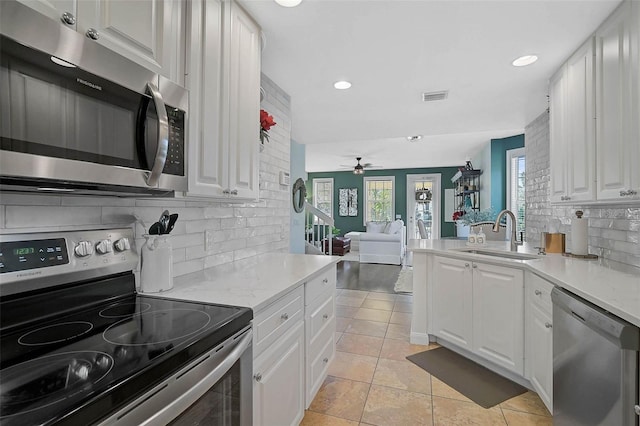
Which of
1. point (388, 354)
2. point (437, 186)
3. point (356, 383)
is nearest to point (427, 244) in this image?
point (388, 354)

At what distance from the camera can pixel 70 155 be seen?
888 millimetres

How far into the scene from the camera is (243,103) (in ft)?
5.93

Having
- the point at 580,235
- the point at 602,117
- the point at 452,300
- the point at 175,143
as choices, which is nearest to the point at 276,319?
the point at 175,143

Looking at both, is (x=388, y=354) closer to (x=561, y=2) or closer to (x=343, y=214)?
(x=561, y=2)

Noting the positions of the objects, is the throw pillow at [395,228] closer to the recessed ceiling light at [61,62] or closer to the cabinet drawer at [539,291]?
the cabinet drawer at [539,291]

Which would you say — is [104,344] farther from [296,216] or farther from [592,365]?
[296,216]

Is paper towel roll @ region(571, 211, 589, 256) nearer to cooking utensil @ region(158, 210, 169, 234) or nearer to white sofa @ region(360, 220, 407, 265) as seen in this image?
cooking utensil @ region(158, 210, 169, 234)

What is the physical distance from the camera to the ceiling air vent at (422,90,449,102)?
3.07 meters

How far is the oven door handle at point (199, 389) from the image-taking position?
75cm

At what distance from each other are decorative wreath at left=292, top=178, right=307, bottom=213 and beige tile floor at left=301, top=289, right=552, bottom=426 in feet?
6.27

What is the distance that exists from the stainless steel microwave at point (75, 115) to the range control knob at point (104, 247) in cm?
22

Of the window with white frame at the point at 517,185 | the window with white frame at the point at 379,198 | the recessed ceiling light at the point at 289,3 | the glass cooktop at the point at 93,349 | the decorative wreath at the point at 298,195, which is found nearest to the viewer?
the glass cooktop at the point at 93,349

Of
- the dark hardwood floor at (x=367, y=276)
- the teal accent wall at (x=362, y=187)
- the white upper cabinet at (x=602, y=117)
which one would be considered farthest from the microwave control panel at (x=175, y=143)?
the teal accent wall at (x=362, y=187)

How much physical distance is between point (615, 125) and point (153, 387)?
8.25 ft
